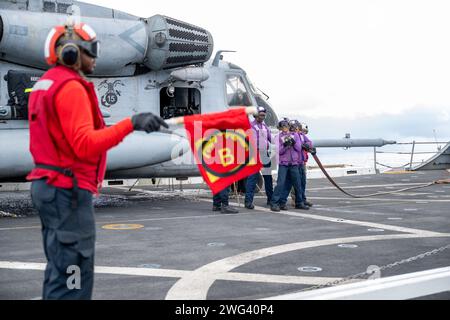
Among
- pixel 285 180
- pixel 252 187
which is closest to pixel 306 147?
pixel 285 180

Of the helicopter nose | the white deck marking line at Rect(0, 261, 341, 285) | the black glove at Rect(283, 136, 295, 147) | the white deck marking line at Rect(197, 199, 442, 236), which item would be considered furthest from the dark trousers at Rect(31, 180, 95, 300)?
the black glove at Rect(283, 136, 295, 147)

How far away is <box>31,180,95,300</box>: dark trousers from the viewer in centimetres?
334

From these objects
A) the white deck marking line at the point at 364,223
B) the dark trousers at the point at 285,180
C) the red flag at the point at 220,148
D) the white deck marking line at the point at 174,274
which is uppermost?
the red flag at the point at 220,148

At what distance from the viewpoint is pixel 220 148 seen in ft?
13.9

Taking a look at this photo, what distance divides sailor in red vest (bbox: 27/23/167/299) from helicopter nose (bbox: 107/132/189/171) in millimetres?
7982

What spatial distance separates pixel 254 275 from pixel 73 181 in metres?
3.10

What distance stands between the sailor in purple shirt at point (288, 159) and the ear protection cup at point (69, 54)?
9.02 metres

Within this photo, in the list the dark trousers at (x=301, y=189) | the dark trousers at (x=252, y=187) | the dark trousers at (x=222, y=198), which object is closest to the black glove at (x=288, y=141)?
the dark trousers at (x=301, y=189)

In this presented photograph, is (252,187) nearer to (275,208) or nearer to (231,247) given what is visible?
(275,208)

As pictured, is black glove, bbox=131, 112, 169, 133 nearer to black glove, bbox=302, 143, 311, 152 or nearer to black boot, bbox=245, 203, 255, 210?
black boot, bbox=245, 203, 255, 210

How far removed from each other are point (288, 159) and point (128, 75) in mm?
4162

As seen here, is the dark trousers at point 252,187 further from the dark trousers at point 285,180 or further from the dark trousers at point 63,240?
the dark trousers at point 63,240

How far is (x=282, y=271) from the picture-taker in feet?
20.2

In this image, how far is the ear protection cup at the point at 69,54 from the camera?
11.2 feet
